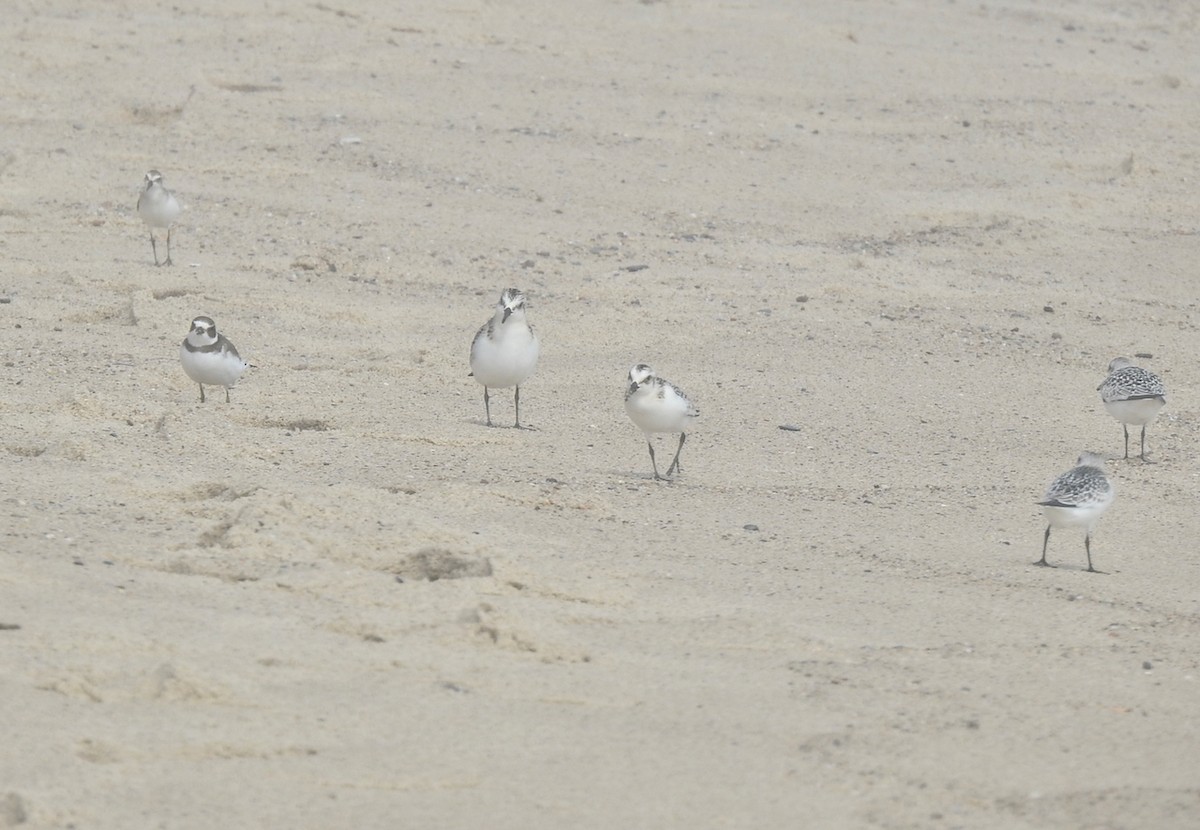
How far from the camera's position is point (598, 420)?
1107 cm

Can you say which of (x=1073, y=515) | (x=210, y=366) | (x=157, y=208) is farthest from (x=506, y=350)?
(x=157, y=208)

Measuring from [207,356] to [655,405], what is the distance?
8.63 feet

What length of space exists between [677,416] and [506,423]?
1319 millimetres

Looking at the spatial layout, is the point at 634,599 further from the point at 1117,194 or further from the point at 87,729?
the point at 1117,194

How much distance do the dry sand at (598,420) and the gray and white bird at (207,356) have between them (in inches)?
10.9

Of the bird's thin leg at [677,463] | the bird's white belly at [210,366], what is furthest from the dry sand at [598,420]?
the bird's white belly at [210,366]

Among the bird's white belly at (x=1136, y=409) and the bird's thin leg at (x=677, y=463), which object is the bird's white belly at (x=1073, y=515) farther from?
the bird's white belly at (x=1136, y=409)

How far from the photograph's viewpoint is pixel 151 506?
8156mm

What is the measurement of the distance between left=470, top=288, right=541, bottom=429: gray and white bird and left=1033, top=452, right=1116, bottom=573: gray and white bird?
3335 millimetres

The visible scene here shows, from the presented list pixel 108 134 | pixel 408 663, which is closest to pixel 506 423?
pixel 408 663

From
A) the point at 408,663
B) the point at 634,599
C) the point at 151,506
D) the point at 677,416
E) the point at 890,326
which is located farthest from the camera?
the point at 890,326

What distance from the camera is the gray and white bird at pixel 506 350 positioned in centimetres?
1062

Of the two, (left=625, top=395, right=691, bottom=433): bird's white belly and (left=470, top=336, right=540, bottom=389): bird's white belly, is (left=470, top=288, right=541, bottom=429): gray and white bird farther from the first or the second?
(left=625, top=395, right=691, bottom=433): bird's white belly

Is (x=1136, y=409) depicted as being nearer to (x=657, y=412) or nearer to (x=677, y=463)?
(x=677, y=463)
